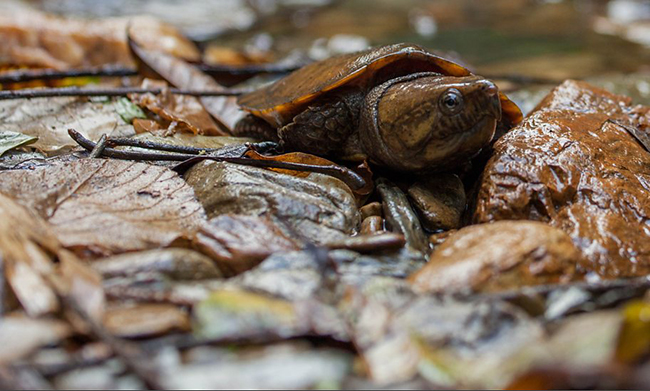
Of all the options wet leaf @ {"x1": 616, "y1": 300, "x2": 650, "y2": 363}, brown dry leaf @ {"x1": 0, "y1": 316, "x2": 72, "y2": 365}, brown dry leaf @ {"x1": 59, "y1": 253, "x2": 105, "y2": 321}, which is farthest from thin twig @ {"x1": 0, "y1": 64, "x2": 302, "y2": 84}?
wet leaf @ {"x1": 616, "y1": 300, "x2": 650, "y2": 363}

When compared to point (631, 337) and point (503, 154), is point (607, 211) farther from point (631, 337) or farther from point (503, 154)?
point (631, 337)

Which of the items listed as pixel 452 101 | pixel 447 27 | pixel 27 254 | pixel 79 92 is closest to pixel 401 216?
pixel 452 101

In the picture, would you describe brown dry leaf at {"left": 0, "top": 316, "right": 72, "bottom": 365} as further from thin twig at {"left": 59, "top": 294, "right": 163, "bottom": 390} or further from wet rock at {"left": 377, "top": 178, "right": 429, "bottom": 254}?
wet rock at {"left": 377, "top": 178, "right": 429, "bottom": 254}

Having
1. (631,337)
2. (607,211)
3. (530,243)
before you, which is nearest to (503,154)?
(607,211)

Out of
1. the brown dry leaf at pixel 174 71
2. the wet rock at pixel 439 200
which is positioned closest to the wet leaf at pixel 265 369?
the wet rock at pixel 439 200

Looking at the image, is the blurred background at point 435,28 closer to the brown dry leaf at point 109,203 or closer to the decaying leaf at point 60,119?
the decaying leaf at point 60,119

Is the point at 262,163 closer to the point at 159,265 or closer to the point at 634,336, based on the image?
the point at 159,265
